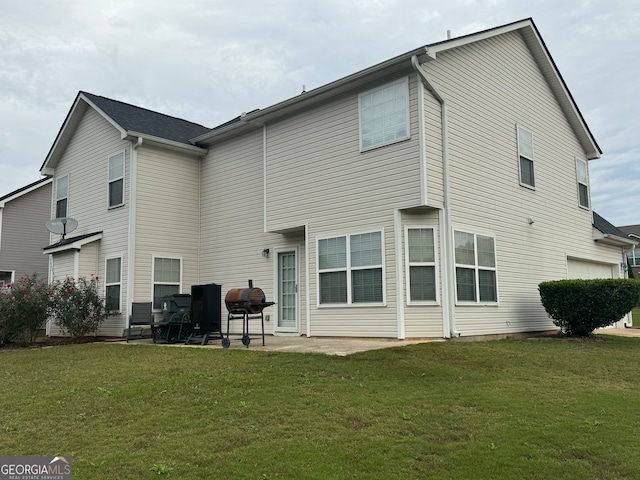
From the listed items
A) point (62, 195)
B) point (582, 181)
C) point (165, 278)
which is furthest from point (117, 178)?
point (582, 181)

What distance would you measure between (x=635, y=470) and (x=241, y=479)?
297 cm

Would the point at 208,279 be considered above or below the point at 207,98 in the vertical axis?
below

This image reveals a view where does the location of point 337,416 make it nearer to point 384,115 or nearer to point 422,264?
point 422,264

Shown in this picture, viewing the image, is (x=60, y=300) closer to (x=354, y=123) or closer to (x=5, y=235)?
(x=354, y=123)

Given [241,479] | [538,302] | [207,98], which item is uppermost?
[207,98]

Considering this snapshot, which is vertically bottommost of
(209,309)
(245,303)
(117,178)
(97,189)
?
(209,309)

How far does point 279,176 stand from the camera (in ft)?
43.2

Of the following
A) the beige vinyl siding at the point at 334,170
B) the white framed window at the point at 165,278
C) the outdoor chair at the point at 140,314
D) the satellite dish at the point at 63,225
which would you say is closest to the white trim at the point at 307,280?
the beige vinyl siding at the point at 334,170

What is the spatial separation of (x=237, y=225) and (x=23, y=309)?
18.6ft

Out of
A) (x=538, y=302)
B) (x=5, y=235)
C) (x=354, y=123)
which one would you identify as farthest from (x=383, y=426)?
(x=5, y=235)

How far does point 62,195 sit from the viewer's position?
703 inches

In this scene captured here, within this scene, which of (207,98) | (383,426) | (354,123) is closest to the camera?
(383,426)

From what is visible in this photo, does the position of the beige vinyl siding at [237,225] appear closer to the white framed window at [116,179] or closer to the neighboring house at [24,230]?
the white framed window at [116,179]

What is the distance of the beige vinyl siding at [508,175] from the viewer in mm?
11555
